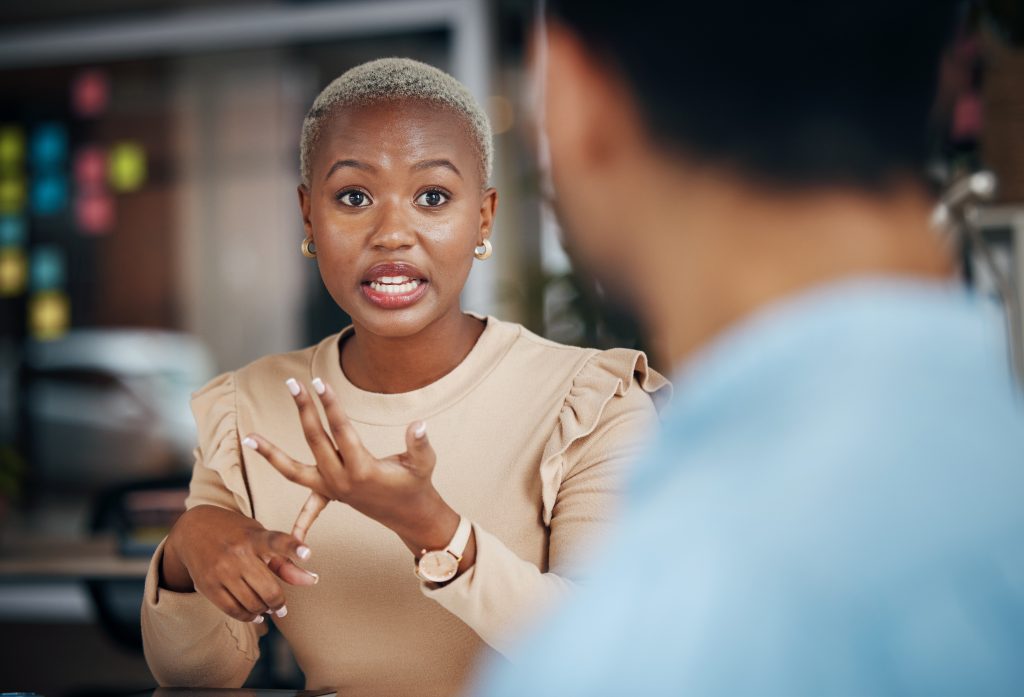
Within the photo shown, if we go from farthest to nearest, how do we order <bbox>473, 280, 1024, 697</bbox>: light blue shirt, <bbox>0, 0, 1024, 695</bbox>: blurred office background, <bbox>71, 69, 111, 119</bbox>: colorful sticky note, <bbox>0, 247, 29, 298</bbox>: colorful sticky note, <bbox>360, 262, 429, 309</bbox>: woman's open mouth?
<bbox>0, 247, 29, 298</bbox>: colorful sticky note → <bbox>71, 69, 111, 119</bbox>: colorful sticky note → <bbox>0, 0, 1024, 695</bbox>: blurred office background → <bbox>360, 262, 429, 309</bbox>: woman's open mouth → <bbox>473, 280, 1024, 697</bbox>: light blue shirt

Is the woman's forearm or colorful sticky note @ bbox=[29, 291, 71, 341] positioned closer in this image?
the woman's forearm

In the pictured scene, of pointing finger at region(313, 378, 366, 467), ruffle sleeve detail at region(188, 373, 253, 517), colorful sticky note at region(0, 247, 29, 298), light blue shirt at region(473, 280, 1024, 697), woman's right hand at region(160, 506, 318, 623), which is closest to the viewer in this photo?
light blue shirt at region(473, 280, 1024, 697)

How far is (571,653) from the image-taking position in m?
0.64

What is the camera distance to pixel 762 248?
0.69 m

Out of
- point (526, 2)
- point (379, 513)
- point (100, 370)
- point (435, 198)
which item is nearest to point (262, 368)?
point (435, 198)

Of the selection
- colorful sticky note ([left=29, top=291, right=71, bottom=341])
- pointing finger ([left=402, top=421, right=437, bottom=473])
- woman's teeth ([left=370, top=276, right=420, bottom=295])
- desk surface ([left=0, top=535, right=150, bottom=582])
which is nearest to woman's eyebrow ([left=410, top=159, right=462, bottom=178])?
woman's teeth ([left=370, top=276, right=420, bottom=295])

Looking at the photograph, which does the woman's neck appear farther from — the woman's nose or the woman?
the woman's nose

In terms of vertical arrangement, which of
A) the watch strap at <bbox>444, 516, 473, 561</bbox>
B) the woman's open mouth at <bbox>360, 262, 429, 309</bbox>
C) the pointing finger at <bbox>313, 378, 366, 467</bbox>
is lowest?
the watch strap at <bbox>444, 516, 473, 561</bbox>

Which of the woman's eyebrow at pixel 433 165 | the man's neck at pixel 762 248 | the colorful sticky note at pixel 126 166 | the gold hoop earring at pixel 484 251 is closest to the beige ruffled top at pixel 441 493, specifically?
the gold hoop earring at pixel 484 251

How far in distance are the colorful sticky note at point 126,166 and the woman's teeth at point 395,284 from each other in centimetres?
449

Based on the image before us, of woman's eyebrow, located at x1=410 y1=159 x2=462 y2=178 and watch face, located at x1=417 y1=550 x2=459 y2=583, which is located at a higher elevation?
woman's eyebrow, located at x1=410 y1=159 x2=462 y2=178

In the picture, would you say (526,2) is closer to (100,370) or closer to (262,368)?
(100,370)

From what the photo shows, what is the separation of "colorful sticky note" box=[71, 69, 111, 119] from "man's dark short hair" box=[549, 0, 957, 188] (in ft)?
16.5

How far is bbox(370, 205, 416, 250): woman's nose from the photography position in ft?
3.67
